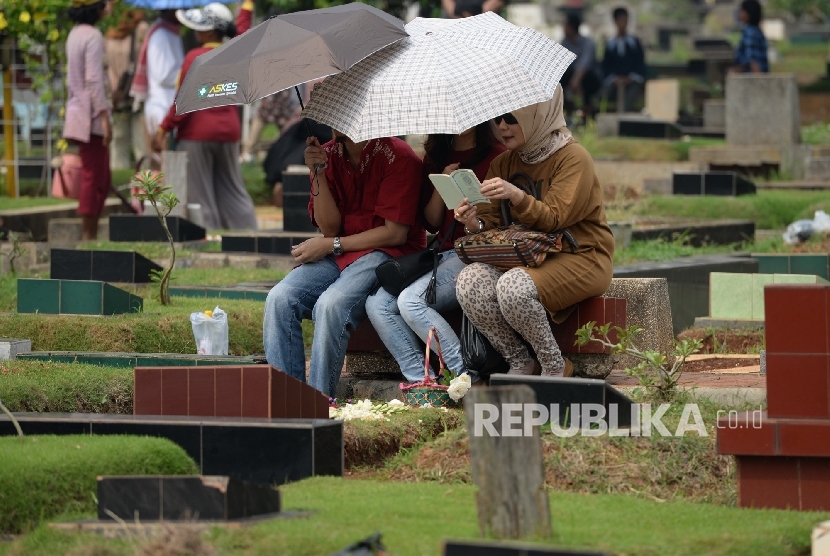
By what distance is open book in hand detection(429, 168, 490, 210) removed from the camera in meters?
7.11

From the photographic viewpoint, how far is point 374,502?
5.54 metres

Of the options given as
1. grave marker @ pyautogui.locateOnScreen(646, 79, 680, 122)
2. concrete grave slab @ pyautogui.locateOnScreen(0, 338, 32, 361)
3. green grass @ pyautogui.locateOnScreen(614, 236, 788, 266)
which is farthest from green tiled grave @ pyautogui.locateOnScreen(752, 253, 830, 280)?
grave marker @ pyautogui.locateOnScreen(646, 79, 680, 122)

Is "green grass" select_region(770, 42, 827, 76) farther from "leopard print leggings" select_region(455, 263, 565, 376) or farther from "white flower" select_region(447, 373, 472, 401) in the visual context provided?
"white flower" select_region(447, 373, 472, 401)

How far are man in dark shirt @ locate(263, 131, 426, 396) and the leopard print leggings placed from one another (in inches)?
23.5

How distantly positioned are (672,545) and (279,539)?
1204 millimetres

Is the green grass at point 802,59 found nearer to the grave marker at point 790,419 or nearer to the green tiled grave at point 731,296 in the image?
the green tiled grave at point 731,296

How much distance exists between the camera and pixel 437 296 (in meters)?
7.61

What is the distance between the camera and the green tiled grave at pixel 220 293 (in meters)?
9.95

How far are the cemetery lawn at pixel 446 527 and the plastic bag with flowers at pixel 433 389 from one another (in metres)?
1.45

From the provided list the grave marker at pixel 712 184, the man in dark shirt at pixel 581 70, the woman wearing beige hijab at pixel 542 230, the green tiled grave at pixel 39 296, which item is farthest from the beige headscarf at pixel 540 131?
the man in dark shirt at pixel 581 70

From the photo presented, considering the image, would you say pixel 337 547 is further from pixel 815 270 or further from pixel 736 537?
pixel 815 270

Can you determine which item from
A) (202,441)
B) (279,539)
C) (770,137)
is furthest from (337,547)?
(770,137)

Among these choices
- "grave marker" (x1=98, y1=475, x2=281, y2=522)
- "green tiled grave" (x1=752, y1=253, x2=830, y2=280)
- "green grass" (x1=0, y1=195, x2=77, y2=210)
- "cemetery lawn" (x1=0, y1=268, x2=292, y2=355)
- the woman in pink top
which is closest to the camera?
"grave marker" (x1=98, y1=475, x2=281, y2=522)

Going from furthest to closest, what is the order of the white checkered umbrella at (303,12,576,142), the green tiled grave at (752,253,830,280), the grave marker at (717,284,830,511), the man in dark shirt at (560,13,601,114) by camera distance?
the man in dark shirt at (560,13,601,114)
the green tiled grave at (752,253,830,280)
the white checkered umbrella at (303,12,576,142)
the grave marker at (717,284,830,511)
